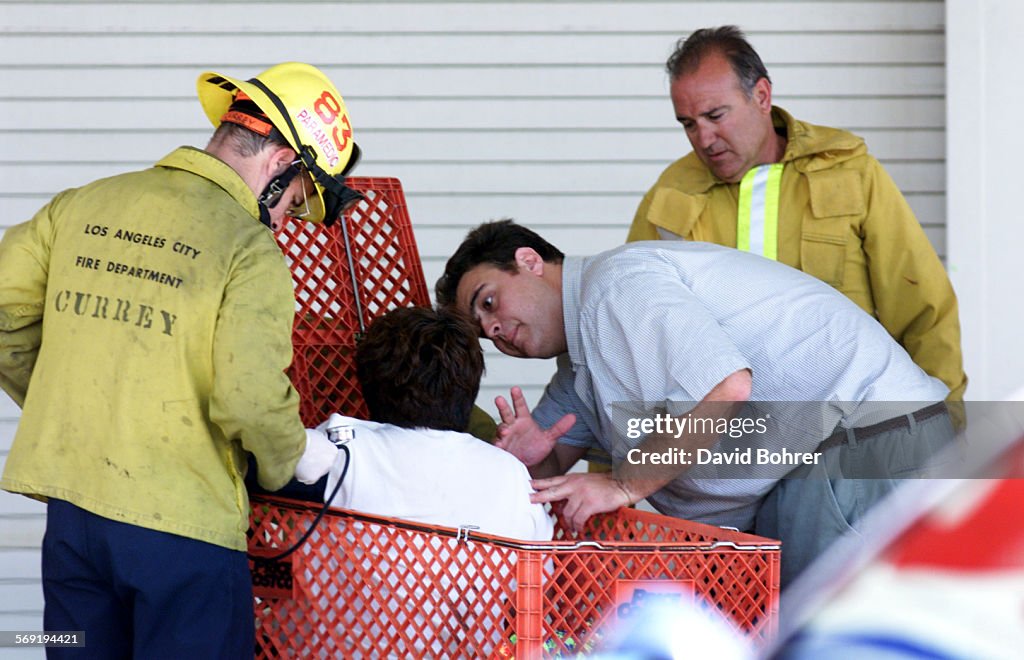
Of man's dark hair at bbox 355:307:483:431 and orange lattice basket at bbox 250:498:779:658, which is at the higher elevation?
man's dark hair at bbox 355:307:483:431

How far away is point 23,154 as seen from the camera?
5539 millimetres

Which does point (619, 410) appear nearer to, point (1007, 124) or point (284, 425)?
point (284, 425)

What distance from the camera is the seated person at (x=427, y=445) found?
2.76m

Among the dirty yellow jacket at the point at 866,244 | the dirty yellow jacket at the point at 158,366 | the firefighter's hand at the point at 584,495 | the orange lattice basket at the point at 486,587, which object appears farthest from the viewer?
the dirty yellow jacket at the point at 866,244

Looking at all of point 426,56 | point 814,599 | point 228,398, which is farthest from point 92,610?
point 426,56

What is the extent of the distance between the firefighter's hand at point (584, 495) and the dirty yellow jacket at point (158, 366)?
61cm

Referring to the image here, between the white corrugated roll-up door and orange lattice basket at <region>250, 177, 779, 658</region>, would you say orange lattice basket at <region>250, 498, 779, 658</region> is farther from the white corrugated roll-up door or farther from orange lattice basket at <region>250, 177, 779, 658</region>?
the white corrugated roll-up door

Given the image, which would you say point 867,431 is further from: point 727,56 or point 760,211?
point 727,56

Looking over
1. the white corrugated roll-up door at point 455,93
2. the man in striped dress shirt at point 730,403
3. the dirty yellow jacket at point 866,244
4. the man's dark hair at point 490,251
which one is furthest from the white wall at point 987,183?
the man's dark hair at point 490,251

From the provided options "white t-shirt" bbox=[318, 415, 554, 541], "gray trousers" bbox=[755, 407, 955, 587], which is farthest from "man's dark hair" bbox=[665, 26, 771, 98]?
"white t-shirt" bbox=[318, 415, 554, 541]

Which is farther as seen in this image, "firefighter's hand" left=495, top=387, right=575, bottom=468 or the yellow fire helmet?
"firefighter's hand" left=495, top=387, right=575, bottom=468

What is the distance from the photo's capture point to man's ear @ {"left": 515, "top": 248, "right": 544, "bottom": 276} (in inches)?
130

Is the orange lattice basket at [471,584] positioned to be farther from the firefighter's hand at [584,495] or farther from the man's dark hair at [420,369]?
the man's dark hair at [420,369]

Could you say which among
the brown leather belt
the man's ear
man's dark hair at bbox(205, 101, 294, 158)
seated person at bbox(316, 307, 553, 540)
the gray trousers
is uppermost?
man's dark hair at bbox(205, 101, 294, 158)
